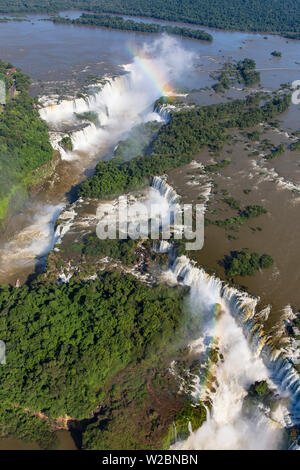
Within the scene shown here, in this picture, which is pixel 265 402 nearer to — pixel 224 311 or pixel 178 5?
pixel 224 311

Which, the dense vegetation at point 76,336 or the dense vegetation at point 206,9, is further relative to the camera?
the dense vegetation at point 206,9

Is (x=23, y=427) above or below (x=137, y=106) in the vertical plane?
below

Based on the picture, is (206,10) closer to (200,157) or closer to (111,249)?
(200,157)

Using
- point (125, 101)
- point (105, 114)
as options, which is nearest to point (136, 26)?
point (125, 101)

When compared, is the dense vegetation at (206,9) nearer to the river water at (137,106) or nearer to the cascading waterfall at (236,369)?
the river water at (137,106)
